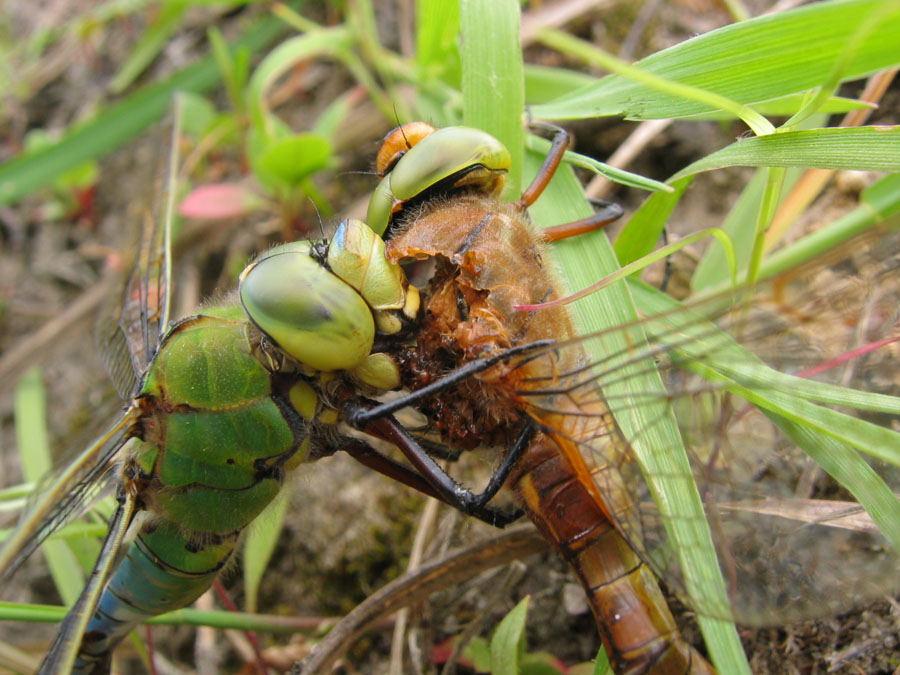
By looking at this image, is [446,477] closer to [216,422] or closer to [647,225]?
[216,422]

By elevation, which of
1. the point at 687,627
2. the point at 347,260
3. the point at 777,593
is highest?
the point at 347,260

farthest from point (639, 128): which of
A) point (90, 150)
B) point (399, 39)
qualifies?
point (90, 150)

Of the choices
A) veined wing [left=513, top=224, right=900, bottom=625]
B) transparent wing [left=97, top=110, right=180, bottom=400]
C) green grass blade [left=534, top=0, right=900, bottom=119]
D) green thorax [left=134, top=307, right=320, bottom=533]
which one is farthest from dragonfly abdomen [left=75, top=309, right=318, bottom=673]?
green grass blade [left=534, top=0, right=900, bottom=119]

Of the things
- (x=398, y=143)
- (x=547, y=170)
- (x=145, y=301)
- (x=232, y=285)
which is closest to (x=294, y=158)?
(x=232, y=285)

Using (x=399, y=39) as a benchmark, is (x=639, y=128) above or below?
below

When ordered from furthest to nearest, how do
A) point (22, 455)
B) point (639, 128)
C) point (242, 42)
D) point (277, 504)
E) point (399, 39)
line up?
point (242, 42), point (399, 39), point (22, 455), point (639, 128), point (277, 504)

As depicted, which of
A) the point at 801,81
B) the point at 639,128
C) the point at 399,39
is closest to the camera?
the point at 801,81

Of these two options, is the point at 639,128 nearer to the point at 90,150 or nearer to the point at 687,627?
the point at 687,627
